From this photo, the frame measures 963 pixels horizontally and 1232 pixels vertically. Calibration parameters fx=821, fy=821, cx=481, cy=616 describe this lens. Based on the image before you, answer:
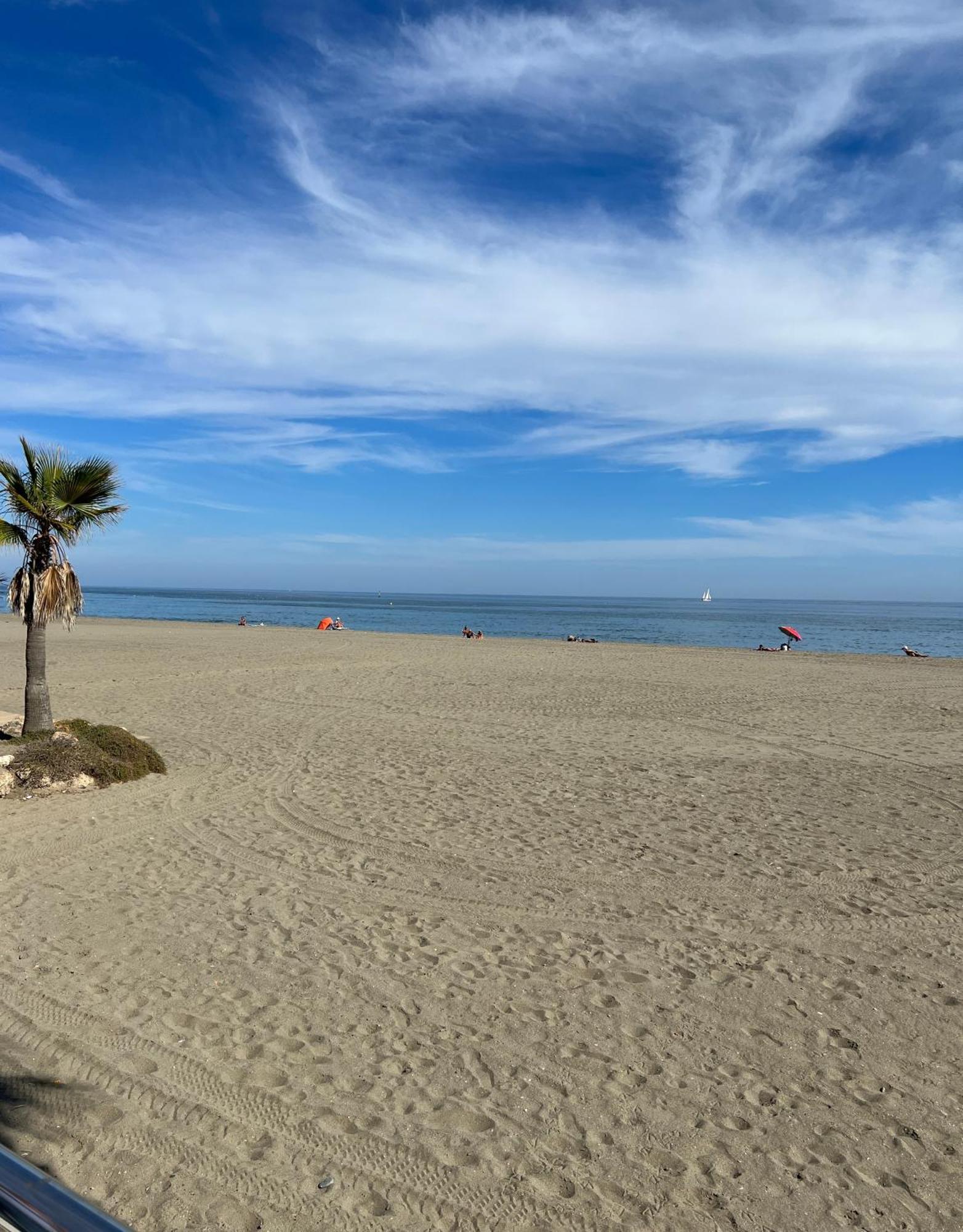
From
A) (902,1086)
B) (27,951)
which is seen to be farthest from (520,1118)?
(27,951)

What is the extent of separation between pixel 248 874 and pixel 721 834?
14.5 ft

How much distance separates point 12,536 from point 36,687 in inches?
71.7

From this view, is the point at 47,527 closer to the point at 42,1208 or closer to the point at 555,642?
the point at 42,1208

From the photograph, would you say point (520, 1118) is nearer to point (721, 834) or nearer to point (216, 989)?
point (216, 989)

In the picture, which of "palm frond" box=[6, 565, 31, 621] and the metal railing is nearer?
the metal railing

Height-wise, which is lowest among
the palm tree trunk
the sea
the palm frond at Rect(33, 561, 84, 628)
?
the sea

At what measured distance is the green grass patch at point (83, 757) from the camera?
8.80m

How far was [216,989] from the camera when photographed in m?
4.76

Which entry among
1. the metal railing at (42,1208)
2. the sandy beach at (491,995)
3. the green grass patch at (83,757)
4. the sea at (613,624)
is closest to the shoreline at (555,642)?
the sea at (613,624)

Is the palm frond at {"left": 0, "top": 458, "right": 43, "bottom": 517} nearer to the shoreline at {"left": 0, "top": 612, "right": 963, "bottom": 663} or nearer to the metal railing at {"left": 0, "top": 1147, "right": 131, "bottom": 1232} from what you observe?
the metal railing at {"left": 0, "top": 1147, "right": 131, "bottom": 1232}

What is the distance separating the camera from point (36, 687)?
9750 mm

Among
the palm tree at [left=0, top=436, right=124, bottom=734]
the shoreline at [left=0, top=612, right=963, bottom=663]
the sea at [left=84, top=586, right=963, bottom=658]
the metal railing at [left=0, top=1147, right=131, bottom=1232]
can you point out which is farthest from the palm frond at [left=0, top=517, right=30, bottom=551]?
the sea at [left=84, top=586, right=963, bottom=658]

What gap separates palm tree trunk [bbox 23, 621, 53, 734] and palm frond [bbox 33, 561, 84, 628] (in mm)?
212

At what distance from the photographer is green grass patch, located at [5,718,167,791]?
880 centimetres
